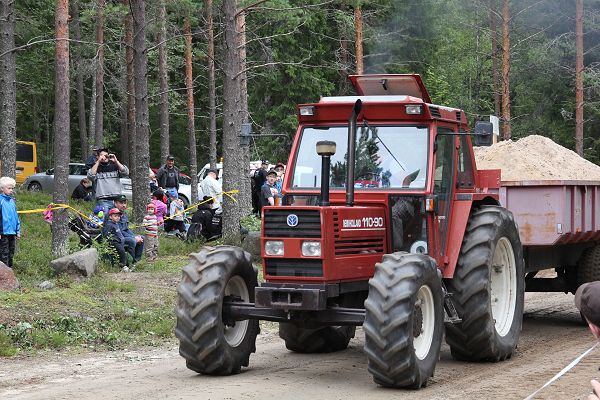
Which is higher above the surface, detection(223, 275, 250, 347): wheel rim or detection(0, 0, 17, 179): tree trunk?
detection(0, 0, 17, 179): tree trunk

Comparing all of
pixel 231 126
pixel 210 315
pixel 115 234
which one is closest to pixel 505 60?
pixel 231 126

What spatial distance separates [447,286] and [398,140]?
155 cm

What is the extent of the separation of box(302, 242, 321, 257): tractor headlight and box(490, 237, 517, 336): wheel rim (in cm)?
252

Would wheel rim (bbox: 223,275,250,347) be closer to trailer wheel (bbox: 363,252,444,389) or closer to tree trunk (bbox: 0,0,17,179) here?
trailer wheel (bbox: 363,252,444,389)

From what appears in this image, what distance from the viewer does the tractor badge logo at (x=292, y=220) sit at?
878cm

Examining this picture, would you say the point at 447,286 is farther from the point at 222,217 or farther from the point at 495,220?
the point at 222,217

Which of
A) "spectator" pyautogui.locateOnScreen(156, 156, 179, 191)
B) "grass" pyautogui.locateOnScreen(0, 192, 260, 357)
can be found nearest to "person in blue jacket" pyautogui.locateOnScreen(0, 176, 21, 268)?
"grass" pyautogui.locateOnScreen(0, 192, 260, 357)

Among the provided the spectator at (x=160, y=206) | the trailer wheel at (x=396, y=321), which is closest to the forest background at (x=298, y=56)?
the spectator at (x=160, y=206)

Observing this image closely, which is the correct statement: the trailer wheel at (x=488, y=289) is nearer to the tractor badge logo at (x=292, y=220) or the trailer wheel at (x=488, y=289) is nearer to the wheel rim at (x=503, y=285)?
the wheel rim at (x=503, y=285)

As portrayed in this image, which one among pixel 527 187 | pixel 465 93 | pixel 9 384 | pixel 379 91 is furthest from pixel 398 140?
pixel 465 93

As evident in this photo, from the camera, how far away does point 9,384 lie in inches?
349

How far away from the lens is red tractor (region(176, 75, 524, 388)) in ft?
28.1

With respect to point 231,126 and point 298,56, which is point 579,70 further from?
point 231,126

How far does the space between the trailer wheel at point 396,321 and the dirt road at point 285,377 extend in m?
0.19
